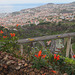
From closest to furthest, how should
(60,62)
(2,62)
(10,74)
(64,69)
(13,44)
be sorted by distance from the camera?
(10,74)
(2,62)
(64,69)
(60,62)
(13,44)

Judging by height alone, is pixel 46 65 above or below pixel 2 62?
below

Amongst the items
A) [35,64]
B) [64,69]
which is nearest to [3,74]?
[35,64]

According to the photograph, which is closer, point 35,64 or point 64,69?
point 35,64

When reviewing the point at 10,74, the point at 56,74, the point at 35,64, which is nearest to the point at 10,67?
the point at 10,74

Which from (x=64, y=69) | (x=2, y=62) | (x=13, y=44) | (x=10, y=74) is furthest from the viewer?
(x=13, y=44)

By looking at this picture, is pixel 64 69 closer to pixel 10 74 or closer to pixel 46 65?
pixel 46 65

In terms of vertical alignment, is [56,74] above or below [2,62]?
below

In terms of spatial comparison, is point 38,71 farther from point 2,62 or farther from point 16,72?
point 2,62

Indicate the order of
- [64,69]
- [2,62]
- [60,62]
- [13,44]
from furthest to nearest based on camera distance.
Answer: [13,44]
[60,62]
[64,69]
[2,62]

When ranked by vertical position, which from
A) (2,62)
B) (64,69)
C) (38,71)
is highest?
(2,62)
